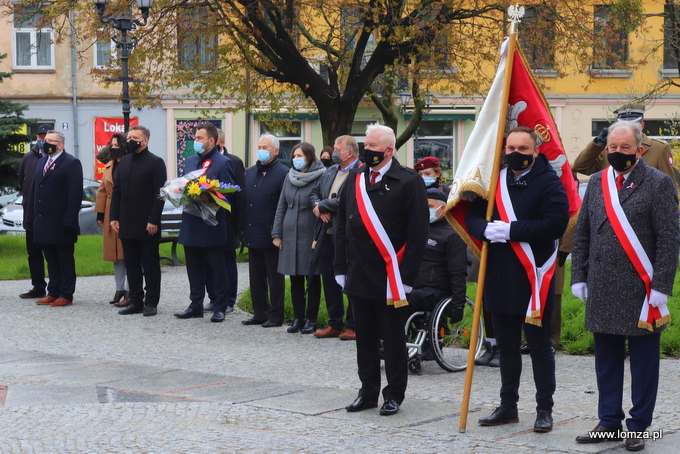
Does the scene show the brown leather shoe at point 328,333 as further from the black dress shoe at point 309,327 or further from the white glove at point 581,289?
the white glove at point 581,289

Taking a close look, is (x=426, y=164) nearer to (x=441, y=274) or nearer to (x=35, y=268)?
(x=441, y=274)

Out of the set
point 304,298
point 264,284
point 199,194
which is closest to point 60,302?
point 199,194

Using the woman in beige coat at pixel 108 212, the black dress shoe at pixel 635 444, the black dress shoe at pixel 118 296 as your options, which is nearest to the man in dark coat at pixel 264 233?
the woman in beige coat at pixel 108 212

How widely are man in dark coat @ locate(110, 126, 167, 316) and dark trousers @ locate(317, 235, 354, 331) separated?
7.75 feet

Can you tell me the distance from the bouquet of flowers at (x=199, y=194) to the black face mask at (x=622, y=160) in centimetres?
601

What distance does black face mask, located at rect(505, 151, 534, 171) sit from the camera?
6.32 m

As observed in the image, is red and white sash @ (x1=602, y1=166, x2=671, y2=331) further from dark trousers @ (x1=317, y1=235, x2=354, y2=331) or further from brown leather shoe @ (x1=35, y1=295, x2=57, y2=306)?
brown leather shoe @ (x1=35, y1=295, x2=57, y2=306)

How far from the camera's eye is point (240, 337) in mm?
10516

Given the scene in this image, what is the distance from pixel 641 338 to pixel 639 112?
2.54 m

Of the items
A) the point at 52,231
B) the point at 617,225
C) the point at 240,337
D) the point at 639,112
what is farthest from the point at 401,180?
the point at 52,231

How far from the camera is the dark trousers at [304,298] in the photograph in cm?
1070

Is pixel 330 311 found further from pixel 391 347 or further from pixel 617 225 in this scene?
pixel 617 225

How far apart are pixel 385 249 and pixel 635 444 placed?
204 cm

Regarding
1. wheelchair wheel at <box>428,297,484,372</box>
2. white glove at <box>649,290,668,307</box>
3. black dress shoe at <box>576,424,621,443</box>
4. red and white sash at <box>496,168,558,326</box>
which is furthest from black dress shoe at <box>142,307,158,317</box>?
white glove at <box>649,290,668,307</box>
